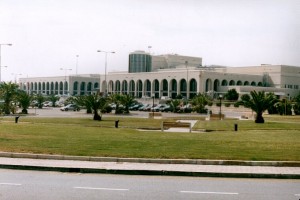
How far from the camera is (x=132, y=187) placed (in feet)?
→ 32.1

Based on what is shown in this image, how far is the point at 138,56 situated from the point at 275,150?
138 m

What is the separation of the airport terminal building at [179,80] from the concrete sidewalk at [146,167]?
87268 mm

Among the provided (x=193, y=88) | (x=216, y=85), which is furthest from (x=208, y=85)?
(x=193, y=88)

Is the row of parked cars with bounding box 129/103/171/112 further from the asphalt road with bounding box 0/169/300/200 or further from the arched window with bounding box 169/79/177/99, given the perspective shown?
the asphalt road with bounding box 0/169/300/200

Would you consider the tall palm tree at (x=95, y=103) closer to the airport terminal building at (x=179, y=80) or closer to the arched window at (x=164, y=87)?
the airport terminal building at (x=179, y=80)

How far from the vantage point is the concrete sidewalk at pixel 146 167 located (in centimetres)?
1141

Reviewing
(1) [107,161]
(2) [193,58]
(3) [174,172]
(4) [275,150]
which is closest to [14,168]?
(1) [107,161]

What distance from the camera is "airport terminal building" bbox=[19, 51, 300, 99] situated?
120 metres

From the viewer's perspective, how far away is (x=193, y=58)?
168750 mm

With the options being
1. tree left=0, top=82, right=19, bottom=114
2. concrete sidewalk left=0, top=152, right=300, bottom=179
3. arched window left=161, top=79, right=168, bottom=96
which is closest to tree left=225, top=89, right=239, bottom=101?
arched window left=161, top=79, right=168, bottom=96

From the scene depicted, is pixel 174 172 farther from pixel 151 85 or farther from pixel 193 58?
pixel 193 58

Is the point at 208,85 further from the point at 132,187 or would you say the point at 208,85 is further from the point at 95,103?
the point at 132,187

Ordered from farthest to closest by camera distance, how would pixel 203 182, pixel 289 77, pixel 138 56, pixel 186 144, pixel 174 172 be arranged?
pixel 138 56 → pixel 289 77 → pixel 186 144 → pixel 174 172 → pixel 203 182

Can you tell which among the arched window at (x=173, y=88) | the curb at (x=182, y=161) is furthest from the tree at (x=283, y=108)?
the arched window at (x=173, y=88)
